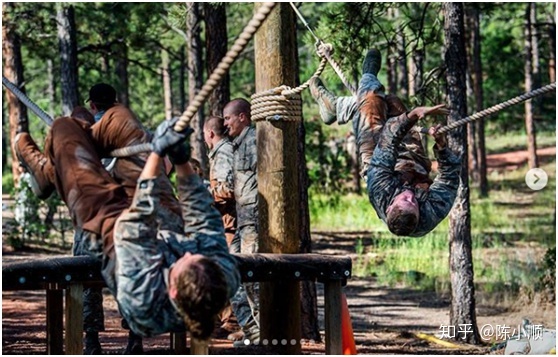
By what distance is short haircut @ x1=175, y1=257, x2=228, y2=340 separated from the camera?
190 inches

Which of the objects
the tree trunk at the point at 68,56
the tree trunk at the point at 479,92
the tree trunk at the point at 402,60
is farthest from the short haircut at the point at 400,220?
the tree trunk at the point at 479,92

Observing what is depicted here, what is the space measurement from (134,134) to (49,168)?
1.69 ft

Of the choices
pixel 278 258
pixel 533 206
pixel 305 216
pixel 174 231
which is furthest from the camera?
pixel 533 206

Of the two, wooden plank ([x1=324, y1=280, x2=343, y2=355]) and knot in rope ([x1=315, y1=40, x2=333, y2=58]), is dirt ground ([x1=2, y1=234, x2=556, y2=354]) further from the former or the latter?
knot in rope ([x1=315, y1=40, x2=333, y2=58])

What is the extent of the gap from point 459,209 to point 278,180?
5.99m

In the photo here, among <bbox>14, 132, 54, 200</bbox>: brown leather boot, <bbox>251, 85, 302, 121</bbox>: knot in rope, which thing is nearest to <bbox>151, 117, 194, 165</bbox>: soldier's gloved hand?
<bbox>14, 132, 54, 200</bbox>: brown leather boot

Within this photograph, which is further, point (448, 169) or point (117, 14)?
point (117, 14)

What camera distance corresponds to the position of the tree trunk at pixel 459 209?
11930 millimetres

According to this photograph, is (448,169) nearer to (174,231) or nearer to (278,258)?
(278,258)

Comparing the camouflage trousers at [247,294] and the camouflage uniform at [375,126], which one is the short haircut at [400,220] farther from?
the camouflage trousers at [247,294]

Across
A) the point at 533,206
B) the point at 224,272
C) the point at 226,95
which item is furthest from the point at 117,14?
the point at 224,272

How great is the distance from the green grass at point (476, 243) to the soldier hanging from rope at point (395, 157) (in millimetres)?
8686

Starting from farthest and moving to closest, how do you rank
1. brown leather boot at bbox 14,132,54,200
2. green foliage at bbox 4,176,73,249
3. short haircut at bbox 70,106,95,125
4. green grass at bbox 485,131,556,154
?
green grass at bbox 485,131,556,154
green foliage at bbox 4,176,73,249
short haircut at bbox 70,106,95,125
brown leather boot at bbox 14,132,54,200

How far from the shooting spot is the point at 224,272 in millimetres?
4980
